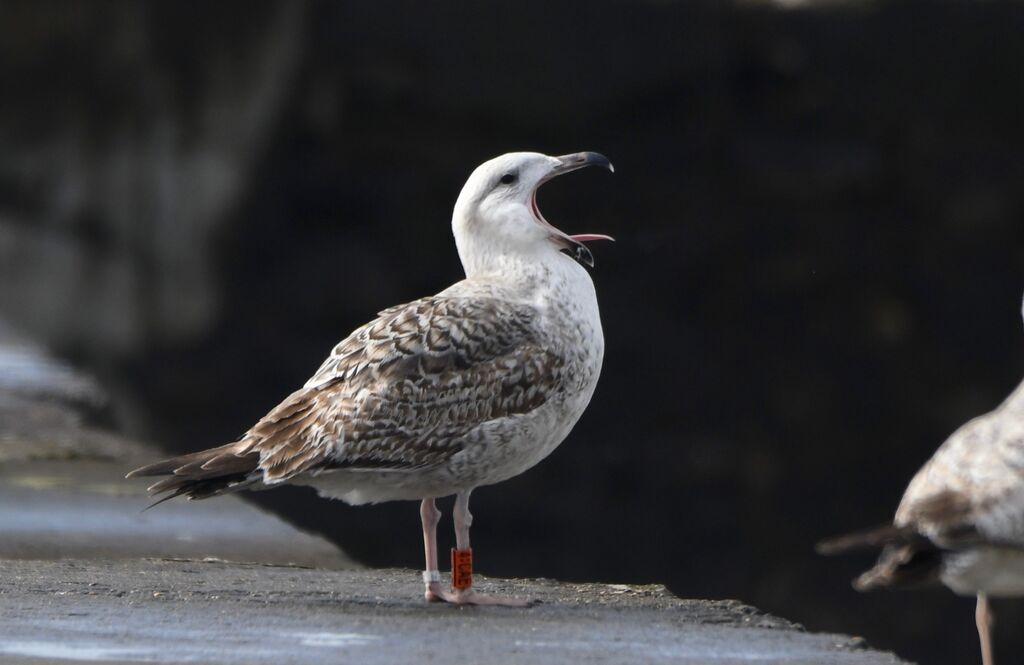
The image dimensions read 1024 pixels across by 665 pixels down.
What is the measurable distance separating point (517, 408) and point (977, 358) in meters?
10.6

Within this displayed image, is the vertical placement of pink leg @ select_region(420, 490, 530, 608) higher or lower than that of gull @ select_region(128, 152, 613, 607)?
lower

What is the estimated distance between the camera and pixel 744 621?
223 inches

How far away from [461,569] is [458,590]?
0.08m

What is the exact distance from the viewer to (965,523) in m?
4.46

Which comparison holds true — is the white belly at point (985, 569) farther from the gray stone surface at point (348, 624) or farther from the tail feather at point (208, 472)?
the tail feather at point (208, 472)

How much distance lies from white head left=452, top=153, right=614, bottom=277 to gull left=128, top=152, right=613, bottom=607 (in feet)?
0.58

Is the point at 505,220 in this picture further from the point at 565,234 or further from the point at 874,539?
the point at 874,539

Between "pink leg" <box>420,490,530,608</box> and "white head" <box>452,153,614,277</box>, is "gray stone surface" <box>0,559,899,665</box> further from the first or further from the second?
"white head" <box>452,153,614,277</box>

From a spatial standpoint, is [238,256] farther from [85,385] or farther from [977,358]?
[977,358]

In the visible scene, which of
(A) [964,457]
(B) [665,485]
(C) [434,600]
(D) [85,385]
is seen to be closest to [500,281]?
(C) [434,600]

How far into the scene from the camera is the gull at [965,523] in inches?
175

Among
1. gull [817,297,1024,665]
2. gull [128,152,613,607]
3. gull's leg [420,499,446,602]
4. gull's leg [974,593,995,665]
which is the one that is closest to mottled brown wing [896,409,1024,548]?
gull [817,297,1024,665]

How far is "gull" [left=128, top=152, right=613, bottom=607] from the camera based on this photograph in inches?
218

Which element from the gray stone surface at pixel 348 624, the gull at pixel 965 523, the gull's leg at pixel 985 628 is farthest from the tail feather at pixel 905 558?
the gray stone surface at pixel 348 624
